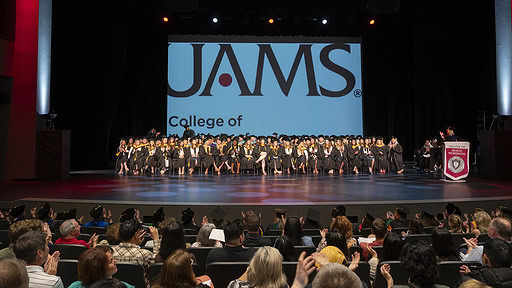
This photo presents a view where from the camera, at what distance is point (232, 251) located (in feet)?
10.6

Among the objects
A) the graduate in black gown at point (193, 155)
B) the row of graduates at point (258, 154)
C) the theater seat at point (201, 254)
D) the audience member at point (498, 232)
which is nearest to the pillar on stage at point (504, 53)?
the row of graduates at point (258, 154)

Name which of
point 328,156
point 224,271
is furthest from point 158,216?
point 328,156

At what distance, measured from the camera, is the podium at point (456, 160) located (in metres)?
10.7

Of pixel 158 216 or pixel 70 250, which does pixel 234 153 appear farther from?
pixel 70 250

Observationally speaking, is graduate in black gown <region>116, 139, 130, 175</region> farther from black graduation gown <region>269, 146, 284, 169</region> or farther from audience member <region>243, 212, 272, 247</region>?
audience member <region>243, 212, 272, 247</region>

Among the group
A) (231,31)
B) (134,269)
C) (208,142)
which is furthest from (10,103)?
(134,269)

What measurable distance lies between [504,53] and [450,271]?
11.7 m

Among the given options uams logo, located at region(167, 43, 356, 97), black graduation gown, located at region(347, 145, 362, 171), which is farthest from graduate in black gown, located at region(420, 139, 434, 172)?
uams logo, located at region(167, 43, 356, 97)

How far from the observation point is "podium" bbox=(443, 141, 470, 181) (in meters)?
10.7

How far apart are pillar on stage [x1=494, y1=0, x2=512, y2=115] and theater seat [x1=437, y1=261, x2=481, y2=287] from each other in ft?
37.3

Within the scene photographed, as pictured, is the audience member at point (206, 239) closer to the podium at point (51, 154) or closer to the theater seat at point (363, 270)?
the theater seat at point (363, 270)

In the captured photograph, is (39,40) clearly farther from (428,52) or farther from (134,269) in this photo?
(428,52)

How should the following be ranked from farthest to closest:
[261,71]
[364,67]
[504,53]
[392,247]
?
1. [364,67]
2. [261,71]
3. [504,53]
4. [392,247]

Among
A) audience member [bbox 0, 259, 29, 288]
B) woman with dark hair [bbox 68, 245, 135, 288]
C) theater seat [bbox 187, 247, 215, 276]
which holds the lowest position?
theater seat [bbox 187, 247, 215, 276]
